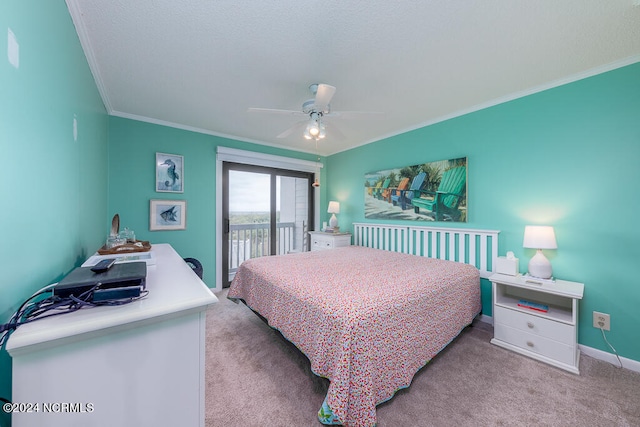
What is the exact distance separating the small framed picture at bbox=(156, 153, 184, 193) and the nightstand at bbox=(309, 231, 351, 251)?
7.61 ft

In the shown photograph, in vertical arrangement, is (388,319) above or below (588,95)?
below

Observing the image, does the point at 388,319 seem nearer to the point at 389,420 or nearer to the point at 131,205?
the point at 389,420

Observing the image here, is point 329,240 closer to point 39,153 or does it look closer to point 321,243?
point 321,243

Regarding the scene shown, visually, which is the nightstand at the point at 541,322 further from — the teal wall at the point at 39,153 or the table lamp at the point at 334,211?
the teal wall at the point at 39,153

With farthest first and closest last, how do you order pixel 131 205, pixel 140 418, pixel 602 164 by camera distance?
pixel 131 205 → pixel 602 164 → pixel 140 418

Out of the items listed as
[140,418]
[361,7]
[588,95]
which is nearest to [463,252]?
[588,95]

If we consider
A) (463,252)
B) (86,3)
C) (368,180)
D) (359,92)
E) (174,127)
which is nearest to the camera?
(86,3)

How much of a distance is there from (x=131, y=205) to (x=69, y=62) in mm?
2027

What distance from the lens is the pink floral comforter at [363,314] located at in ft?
4.17

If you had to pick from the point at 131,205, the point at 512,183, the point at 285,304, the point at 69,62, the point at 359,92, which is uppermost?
the point at 359,92

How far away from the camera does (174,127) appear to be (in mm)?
3285

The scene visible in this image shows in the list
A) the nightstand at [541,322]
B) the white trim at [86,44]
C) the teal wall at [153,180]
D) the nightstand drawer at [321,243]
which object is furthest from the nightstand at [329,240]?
the white trim at [86,44]

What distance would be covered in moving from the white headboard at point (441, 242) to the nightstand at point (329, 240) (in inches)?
15.4

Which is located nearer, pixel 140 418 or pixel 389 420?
pixel 140 418
